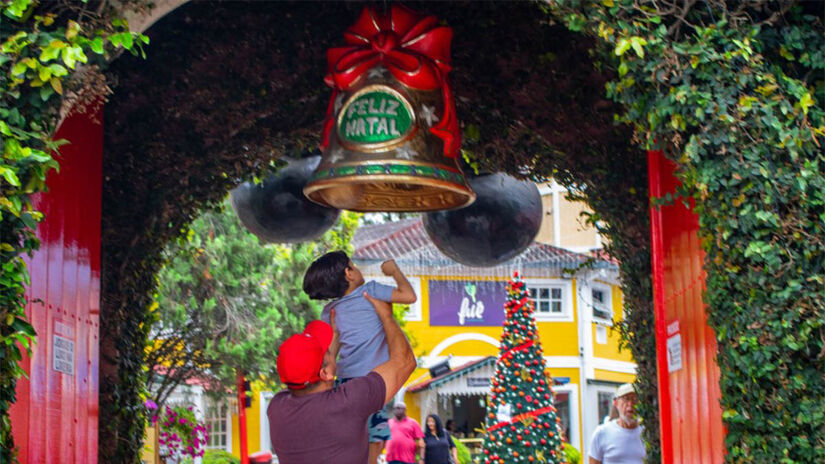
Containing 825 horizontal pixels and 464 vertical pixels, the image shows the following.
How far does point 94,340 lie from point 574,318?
2906 centimetres

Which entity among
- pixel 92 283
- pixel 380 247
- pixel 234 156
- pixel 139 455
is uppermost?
pixel 380 247

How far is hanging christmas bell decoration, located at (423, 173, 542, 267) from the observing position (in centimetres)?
844

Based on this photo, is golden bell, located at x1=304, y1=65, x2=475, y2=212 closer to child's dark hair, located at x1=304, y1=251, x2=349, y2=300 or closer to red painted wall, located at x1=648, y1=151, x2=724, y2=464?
child's dark hair, located at x1=304, y1=251, x2=349, y2=300

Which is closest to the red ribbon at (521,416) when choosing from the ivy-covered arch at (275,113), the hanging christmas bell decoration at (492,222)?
the hanging christmas bell decoration at (492,222)

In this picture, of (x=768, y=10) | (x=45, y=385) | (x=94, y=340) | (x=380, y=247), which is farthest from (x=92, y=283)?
(x=380, y=247)

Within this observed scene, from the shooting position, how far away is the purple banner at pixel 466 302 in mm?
34000

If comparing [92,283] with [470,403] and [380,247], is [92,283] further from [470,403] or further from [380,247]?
[470,403]

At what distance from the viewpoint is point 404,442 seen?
582 inches

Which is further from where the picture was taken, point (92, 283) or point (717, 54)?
point (92, 283)

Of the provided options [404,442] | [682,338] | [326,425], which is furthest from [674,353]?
[404,442]

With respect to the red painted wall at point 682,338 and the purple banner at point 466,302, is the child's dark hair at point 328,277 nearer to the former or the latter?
the red painted wall at point 682,338

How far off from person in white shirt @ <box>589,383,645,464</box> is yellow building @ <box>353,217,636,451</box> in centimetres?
2305

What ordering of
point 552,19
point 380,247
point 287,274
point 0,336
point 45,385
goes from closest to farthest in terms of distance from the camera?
1. point 0,336
2. point 45,385
3. point 552,19
4. point 287,274
5. point 380,247

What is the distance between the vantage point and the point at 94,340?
6836 millimetres
